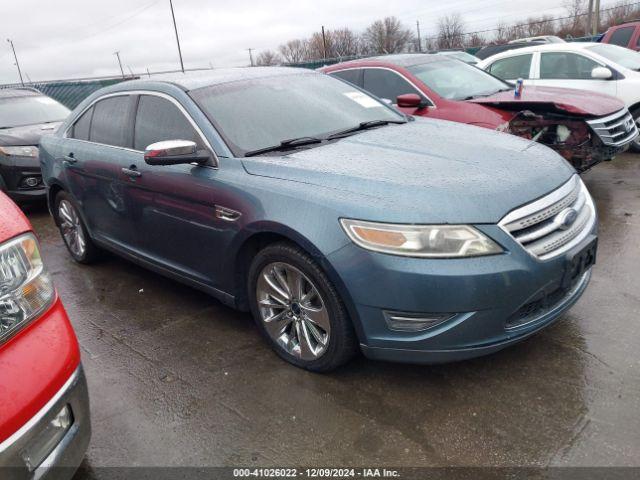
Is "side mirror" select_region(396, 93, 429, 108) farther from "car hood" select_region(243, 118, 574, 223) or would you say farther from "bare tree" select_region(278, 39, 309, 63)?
"bare tree" select_region(278, 39, 309, 63)

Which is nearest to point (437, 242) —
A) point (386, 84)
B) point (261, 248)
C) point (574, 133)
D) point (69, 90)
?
point (261, 248)

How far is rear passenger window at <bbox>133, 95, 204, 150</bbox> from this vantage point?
3.40 meters

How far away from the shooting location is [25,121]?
8.17 meters

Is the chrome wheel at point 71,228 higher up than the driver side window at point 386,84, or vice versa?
the driver side window at point 386,84

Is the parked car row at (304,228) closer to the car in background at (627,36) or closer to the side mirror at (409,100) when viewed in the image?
the side mirror at (409,100)

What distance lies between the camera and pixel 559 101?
550 cm

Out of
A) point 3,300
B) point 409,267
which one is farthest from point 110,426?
point 409,267

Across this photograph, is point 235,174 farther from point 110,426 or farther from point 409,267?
point 110,426

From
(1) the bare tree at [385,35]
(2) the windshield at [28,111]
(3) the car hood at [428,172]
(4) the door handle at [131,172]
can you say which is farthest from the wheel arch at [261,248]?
(1) the bare tree at [385,35]

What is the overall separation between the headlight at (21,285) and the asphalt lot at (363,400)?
0.99 m

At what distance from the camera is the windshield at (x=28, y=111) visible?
809cm

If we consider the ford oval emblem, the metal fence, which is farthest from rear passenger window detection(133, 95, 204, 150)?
the metal fence

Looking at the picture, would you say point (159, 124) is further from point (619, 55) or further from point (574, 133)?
point (619, 55)

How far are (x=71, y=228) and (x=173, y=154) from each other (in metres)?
2.45
